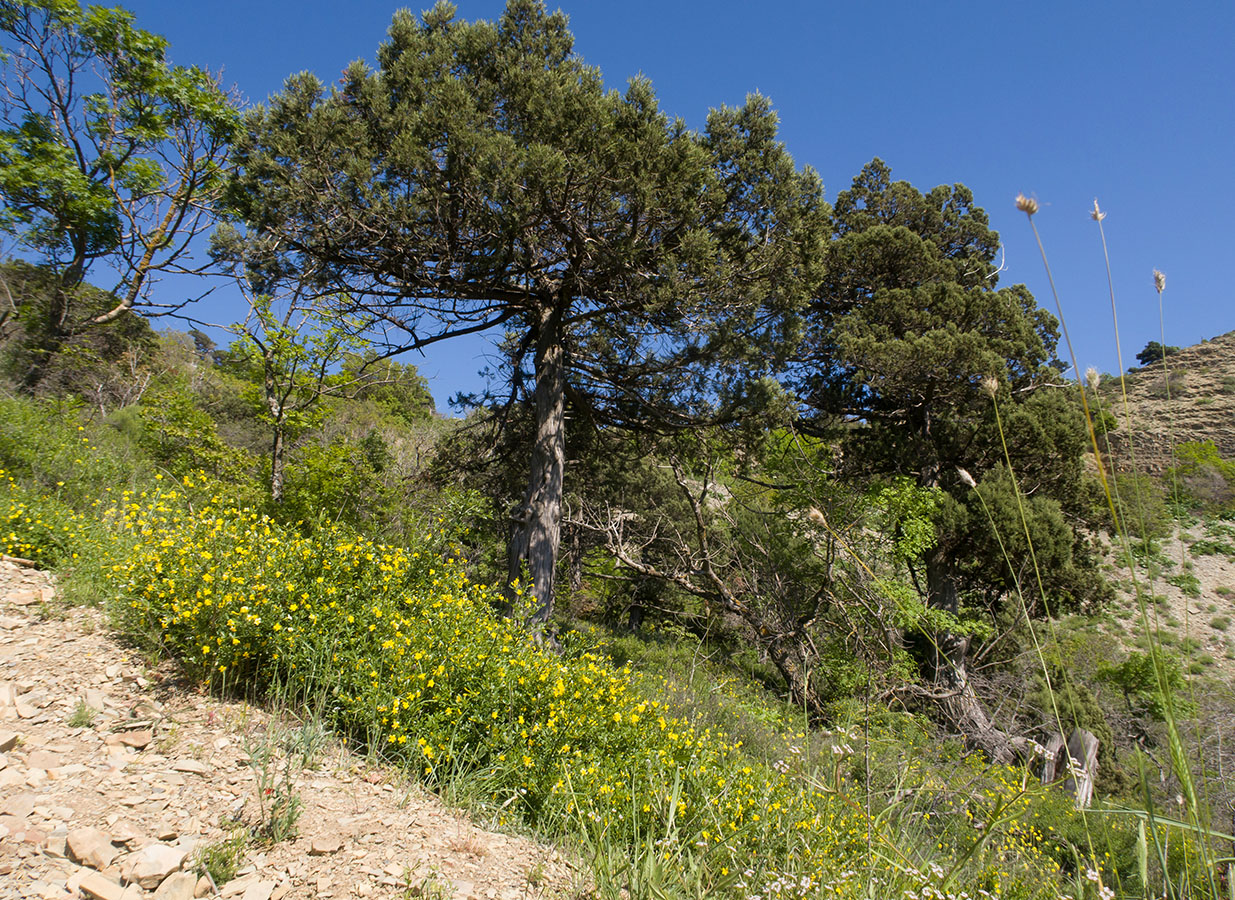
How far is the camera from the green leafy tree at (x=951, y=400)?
11000mm

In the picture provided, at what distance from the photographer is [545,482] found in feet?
26.2

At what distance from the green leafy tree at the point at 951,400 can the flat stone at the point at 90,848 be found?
10006 millimetres

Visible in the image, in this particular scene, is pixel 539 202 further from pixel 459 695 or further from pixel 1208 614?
pixel 1208 614

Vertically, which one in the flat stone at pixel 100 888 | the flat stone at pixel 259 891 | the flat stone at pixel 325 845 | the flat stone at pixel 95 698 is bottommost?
the flat stone at pixel 259 891

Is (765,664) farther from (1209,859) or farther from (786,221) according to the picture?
(1209,859)

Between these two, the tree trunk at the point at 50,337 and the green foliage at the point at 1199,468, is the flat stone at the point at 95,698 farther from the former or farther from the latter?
the tree trunk at the point at 50,337

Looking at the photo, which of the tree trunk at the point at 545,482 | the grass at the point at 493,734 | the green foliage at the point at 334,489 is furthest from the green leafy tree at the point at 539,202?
the grass at the point at 493,734

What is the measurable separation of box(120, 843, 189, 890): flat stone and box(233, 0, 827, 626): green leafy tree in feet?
13.3

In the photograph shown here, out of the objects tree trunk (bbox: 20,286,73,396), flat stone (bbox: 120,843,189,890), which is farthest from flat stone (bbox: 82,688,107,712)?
tree trunk (bbox: 20,286,73,396)

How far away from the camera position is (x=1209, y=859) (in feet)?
4.23

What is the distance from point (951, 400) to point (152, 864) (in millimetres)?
12887

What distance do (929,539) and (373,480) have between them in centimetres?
909

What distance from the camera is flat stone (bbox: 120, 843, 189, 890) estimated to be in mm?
2102

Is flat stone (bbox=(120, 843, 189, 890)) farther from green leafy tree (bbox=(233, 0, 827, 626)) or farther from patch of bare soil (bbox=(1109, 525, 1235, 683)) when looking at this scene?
patch of bare soil (bbox=(1109, 525, 1235, 683))
